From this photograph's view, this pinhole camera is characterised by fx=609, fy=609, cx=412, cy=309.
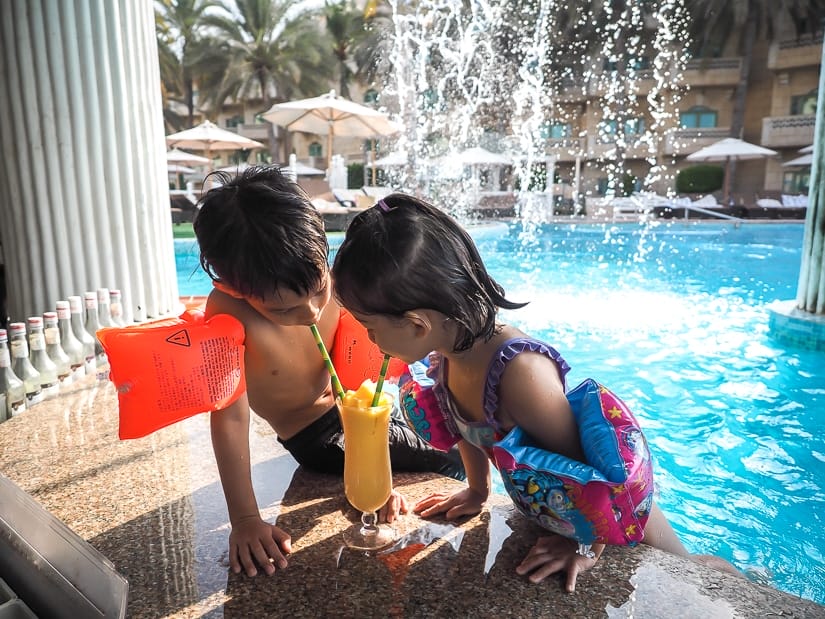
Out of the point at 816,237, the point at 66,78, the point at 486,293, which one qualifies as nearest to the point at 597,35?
the point at 816,237

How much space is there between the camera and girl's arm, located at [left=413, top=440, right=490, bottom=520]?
190cm

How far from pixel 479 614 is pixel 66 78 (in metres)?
3.83

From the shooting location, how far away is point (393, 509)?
191 cm

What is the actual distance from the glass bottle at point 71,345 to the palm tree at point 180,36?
28378mm

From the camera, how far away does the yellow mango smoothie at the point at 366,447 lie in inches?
59.0

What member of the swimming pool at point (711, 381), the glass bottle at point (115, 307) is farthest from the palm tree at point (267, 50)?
the glass bottle at point (115, 307)

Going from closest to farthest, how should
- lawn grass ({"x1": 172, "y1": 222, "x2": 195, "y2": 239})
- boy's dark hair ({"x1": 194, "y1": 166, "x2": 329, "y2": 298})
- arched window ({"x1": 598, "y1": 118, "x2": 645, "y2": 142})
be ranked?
boy's dark hair ({"x1": 194, "y1": 166, "x2": 329, "y2": 298}), lawn grass ({"x1": 172, "y1": 222, "x2": 195, "y2": 239}), arched window ({"x1": 598, "y1": 118, "x2": 645, "y2": 142})

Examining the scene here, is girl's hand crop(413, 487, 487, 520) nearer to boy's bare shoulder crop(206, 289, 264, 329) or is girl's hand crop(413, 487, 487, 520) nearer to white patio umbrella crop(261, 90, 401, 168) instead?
boy's bare shoulder crop(206, 289, 264, 329)

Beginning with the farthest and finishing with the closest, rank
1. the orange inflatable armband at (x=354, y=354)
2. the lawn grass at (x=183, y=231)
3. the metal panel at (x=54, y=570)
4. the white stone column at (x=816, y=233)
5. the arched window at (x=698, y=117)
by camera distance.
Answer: the arched window at (x=698, y=117) → the lawn grass at (x=183, y=231) → the white stone column at (x=816, y=233) → the orange inflatable armband at (x=354, y=354) → the metal panel at (x=54, y=570)

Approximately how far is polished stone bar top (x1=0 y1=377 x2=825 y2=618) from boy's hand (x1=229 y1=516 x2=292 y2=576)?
35 mm

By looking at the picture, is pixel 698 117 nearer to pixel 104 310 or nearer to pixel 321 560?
pixel 104 310

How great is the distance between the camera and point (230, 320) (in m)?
1.70

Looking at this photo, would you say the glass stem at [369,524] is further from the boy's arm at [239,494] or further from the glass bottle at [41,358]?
the glass bottle at [41,358]

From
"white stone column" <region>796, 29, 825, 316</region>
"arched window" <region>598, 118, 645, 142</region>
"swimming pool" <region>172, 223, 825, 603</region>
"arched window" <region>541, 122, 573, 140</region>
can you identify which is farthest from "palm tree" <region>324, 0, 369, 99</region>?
"white stone column" <region>796, 29, 825, 316</region>
